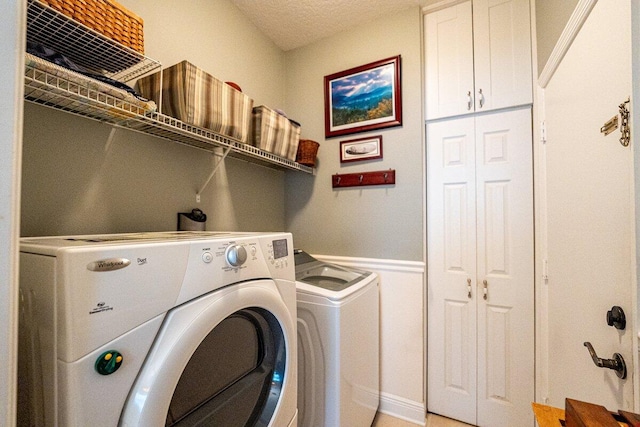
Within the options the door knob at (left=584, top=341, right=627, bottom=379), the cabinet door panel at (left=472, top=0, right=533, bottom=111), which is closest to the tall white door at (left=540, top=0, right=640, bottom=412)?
the door knob at (left=584, top=341, right=627, bottom=379)

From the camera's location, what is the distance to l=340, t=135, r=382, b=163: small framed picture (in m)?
1.83

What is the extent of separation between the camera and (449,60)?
172 centimetres

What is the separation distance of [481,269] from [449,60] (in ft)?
4.51

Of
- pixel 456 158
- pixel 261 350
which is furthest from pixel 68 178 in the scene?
pixel 456 158

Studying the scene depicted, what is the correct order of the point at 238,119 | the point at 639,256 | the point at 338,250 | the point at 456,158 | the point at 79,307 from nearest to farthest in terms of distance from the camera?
the point at 79,307
the point at 639,256
the point at 238,119
the point at 456,158
the point at 338,250

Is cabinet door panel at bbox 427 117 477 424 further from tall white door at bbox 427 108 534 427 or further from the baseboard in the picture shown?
the baseboard

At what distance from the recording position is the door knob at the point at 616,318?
2.42 feet

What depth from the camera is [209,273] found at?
2.21ft

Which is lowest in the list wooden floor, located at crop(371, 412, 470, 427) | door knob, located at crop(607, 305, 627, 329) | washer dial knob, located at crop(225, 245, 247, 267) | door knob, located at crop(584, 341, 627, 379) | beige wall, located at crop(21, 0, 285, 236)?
wooden floor, located at crop(371, 412, 470, 427)

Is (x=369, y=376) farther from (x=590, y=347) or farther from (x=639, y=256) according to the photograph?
(x=639, y=256)

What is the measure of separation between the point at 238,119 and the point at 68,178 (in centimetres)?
72

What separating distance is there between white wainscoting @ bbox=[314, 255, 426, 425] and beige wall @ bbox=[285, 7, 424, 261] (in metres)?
0.12

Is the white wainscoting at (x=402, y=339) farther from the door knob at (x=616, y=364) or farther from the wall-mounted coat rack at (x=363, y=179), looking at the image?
the door knob at (x=616, y=364)

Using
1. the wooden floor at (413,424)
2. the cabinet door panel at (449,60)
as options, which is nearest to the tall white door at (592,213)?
the cabinet door panel at (449,60)
